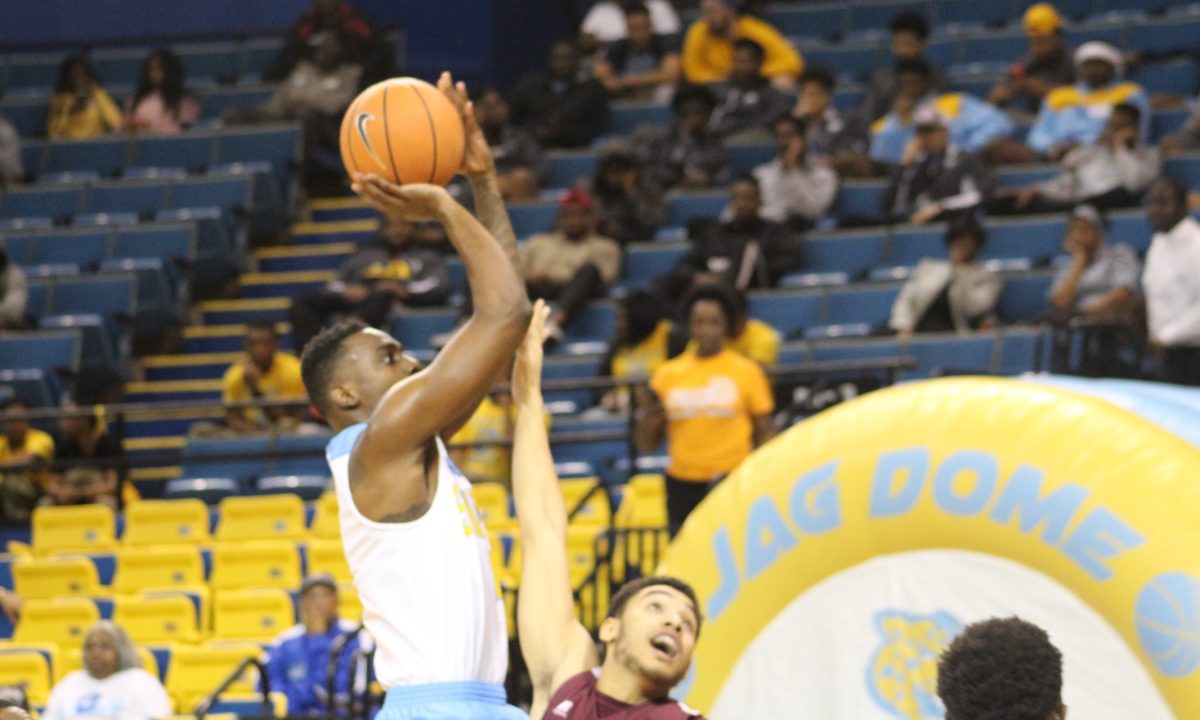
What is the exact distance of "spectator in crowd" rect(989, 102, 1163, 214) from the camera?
39.5ft

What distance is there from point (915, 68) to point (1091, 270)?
9.30 ft

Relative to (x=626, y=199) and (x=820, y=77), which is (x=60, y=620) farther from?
(x=820, y=77)

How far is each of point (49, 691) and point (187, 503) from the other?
1.85 meters

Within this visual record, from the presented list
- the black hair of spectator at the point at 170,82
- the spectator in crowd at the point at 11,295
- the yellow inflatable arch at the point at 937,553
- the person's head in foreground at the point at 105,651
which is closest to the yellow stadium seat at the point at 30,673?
the person's head in foreground at the point at 105,651

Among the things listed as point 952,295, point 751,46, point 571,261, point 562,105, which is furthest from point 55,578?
point 751,46

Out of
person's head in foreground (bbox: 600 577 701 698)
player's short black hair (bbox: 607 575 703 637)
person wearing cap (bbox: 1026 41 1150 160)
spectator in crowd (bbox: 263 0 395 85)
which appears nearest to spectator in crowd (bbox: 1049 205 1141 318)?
person wearing cap (bbox: 1026 41 1150 160)

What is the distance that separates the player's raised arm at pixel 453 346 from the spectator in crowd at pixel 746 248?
24.4 feet

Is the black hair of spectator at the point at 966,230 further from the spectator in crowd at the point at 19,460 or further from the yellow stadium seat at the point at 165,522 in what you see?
the spectator in crowd at the point at 19,460

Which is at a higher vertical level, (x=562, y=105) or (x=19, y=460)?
(x=562, y=105)

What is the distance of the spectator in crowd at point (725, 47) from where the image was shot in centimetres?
1477

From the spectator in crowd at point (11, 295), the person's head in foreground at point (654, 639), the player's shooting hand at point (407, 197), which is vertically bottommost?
the spectator in crowd at point (11, 295)

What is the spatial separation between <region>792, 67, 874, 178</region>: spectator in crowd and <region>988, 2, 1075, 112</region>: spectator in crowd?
1.02 metres

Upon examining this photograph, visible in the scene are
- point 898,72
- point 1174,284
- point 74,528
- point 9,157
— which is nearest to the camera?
point 1174,284

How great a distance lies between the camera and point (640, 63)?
15.6 m
